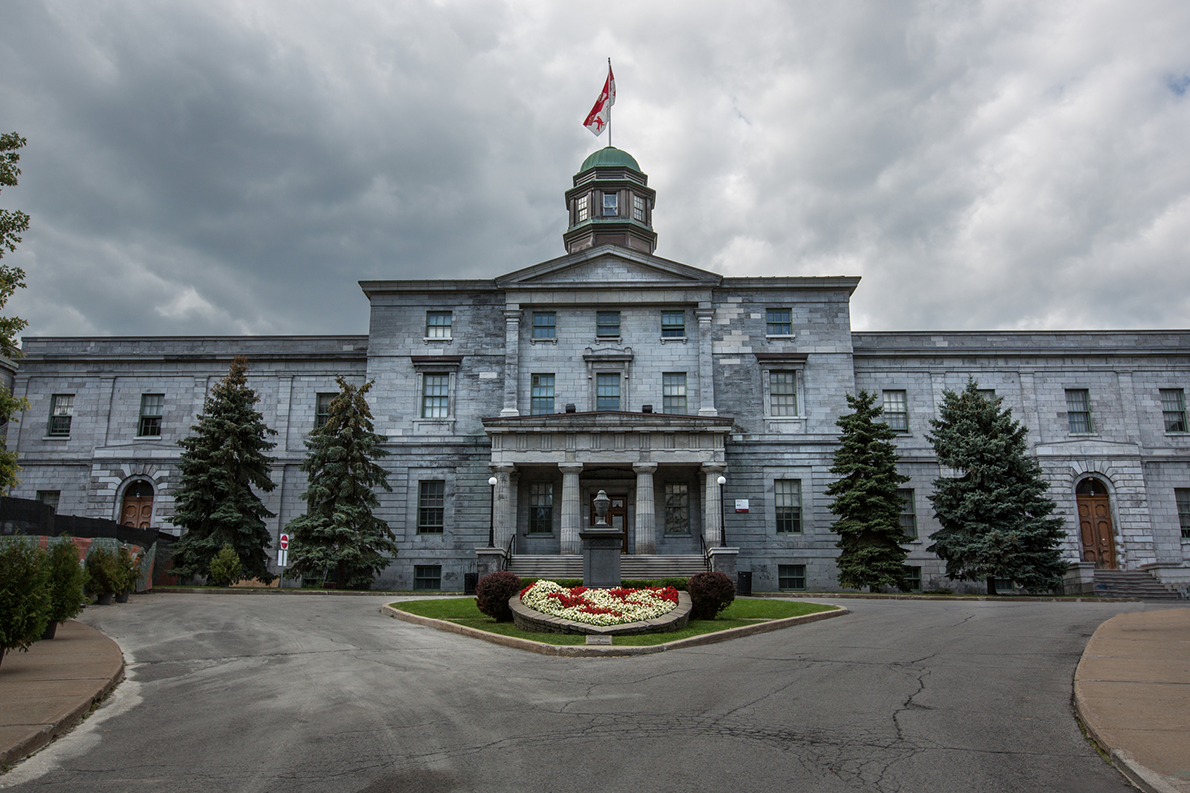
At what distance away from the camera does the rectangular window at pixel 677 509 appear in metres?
33.0

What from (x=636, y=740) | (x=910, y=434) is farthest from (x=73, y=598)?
(x=910, y=434)

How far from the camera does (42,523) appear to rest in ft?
69.6

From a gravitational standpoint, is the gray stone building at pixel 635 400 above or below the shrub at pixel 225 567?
above

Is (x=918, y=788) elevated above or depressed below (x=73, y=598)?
below

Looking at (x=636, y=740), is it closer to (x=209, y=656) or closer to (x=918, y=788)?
(x=918, y=788)

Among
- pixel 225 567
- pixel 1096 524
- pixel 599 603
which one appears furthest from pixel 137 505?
pixel 1096 524

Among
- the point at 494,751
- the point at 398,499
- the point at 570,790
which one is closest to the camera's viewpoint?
the point at 570,790

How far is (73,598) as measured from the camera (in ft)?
42.5

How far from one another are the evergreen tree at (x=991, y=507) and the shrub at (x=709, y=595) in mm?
14547

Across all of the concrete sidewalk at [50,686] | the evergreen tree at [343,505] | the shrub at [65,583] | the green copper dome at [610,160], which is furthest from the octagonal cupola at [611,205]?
the concrete sidewalk at [50,686]

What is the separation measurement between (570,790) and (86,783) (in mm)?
4023

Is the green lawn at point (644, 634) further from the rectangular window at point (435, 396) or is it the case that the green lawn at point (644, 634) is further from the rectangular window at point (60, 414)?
the rectangular window at point (60, 414)

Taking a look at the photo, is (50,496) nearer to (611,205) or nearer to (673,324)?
(673,324)

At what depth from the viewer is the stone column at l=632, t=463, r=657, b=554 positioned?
30.0 m
